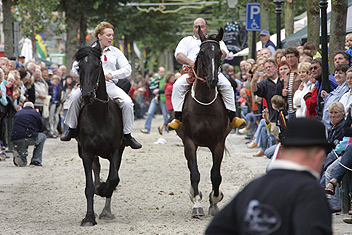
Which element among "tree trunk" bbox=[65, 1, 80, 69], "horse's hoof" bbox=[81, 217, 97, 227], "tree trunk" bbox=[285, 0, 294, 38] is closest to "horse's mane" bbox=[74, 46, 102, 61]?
"horse's hoof" bbox=[81, 217, 97, 227]

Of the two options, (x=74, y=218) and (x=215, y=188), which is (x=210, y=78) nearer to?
(x=215, y=188)

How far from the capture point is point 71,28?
30.3 m

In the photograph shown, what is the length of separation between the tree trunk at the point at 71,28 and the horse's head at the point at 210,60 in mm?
21748

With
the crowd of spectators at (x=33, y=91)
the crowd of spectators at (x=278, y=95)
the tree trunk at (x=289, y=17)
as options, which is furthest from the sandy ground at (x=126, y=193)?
the tree trunk at (x=289, y=17)

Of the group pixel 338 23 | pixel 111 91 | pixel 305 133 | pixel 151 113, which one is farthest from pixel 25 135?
pixel 305 133

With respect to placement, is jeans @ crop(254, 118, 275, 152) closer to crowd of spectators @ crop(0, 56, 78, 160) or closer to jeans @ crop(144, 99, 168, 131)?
crowd of spectators @ crop(0, 56, 78, 160)

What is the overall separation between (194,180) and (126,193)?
2.12 metres

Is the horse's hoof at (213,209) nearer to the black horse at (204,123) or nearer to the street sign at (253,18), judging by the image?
the black horse at (204,123)

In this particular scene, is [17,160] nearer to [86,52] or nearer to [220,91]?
[220,91]

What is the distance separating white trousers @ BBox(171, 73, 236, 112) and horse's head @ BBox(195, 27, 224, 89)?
0.59 m

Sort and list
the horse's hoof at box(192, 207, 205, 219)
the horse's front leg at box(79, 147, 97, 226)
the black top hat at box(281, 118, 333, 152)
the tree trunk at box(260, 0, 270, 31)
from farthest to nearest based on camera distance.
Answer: the tree trunk at box(260, 0, 270, 31)
the horse's hoof at box(192, 207, 205, 219)
the horse's front leg at box(79, 147, 97, 226)
the black top hat at box(281, 118, 333, 152)

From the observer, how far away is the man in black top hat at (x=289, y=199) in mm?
2719

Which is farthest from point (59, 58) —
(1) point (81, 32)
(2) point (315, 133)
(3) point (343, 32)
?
(2) point (315, 133)

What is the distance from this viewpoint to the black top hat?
2885mm
